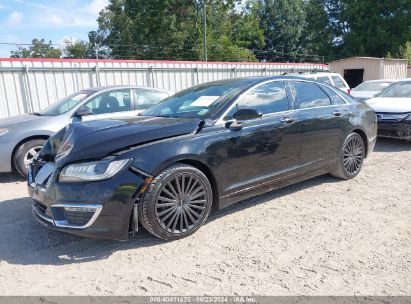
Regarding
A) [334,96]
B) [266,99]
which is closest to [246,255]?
[266,99]

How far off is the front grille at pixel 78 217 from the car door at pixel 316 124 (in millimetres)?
2755

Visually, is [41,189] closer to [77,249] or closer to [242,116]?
[77,249]

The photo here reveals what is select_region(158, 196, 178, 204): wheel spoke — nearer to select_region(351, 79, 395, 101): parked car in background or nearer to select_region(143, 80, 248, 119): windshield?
select_region(143, 80, 248, 119): windshield

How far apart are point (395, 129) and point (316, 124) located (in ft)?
13.5

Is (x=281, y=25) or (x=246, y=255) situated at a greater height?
(x=281, y=25)

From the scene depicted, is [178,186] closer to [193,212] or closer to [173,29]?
[193,212]

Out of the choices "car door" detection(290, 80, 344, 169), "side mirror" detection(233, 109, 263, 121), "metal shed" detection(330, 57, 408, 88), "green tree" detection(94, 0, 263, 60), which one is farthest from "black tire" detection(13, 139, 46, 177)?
"green tree" detection(94, 0, 263, 60)

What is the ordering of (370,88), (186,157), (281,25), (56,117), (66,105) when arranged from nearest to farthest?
(186,157), (56,117), (66,105), (370,88), (281,25)

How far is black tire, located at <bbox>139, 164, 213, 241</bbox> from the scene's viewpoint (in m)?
3.46

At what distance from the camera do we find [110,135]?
354 centimetres

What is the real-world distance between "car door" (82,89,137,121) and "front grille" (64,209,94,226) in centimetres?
363

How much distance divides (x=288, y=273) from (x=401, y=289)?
2.77ft

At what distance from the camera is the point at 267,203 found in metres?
4.73

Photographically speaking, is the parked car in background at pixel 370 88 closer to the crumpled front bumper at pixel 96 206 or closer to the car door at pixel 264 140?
the car door at pixel 264 140
